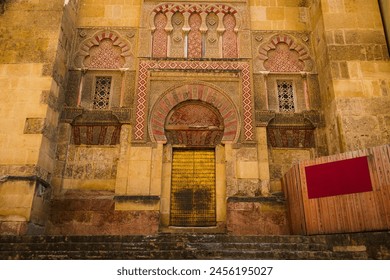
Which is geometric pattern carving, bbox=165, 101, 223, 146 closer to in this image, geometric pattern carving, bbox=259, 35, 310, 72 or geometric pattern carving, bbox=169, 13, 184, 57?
geometric pattern carving, bbox=169, 13, 184, 57

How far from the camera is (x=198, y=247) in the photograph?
488 cm

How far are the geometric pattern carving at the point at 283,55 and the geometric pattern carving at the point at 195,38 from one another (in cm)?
152

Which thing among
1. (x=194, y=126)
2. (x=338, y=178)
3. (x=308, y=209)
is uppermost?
(x=194, y=126)

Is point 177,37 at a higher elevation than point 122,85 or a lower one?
higher

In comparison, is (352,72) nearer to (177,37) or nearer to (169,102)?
(169,102)

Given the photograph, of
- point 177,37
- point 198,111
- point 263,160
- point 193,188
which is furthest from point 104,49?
point 263,160

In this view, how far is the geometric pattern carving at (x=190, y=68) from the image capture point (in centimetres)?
762

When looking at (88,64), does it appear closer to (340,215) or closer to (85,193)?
(85,193)

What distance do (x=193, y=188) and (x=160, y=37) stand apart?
385cm

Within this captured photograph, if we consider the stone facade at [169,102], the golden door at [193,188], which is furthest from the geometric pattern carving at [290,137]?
the golden door at [193,188]

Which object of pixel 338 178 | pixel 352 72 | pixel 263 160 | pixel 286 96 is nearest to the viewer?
pixel 338 178

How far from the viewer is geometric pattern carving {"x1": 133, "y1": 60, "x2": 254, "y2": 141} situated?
7621 millimetres

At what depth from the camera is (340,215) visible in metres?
5.48
